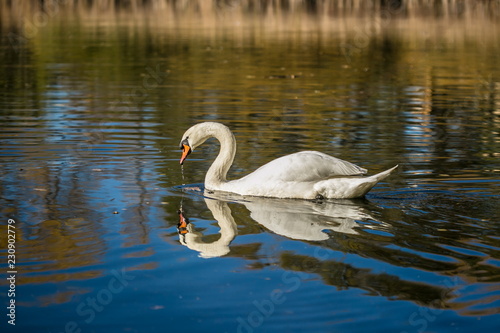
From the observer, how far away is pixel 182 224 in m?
9.66

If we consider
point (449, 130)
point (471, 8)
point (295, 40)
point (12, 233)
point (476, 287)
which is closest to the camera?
point (476, 287)

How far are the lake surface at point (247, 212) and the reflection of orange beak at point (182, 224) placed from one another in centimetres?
5

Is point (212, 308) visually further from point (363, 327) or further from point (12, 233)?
point (12, 233)

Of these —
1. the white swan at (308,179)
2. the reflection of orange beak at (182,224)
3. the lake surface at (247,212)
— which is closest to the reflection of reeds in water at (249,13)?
the lake surface at (247,212)

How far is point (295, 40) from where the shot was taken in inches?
1829

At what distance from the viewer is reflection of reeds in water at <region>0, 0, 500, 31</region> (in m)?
63.3

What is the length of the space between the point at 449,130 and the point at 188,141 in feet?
23.3

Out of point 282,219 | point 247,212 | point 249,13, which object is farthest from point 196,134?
point 249,13

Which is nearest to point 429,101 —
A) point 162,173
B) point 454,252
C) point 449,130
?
point 449,130

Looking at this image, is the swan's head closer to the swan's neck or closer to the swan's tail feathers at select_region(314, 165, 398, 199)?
the swan's neck

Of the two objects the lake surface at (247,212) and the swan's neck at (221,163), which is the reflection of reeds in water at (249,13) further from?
the swan's neck at (221,163)

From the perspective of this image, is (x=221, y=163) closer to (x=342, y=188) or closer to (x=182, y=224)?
(x=342, y=188)

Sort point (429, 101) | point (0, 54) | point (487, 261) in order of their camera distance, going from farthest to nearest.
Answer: point (0, 54), point (429, 101), point (487, 261)

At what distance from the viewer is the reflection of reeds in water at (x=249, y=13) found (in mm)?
63312
